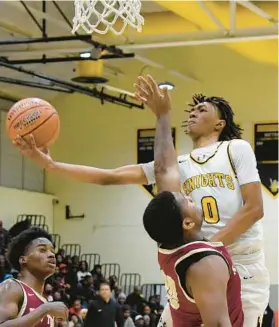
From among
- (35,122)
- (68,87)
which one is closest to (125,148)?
(68,87)

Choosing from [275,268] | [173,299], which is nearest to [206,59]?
[275,268]

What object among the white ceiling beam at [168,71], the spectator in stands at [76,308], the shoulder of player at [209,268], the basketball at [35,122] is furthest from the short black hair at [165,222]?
the white ceiling beam at [168,71]

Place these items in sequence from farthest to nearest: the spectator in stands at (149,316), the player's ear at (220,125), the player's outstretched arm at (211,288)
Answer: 1. the spectator in stands at (149,316)
2. the player's ear at (220,125)
3. the player's outstretched arm at (211,288)

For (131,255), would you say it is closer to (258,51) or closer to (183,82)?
(183,82)

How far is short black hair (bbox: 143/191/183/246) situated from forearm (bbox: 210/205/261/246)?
76 centimetres

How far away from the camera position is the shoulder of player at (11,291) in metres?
4.25

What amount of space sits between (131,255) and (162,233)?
15143 mm

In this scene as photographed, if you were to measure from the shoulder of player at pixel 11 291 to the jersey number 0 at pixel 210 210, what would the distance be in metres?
1.11

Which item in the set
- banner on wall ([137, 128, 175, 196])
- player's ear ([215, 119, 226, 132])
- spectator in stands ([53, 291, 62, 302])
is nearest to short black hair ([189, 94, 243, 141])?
player's ear ([215, 119, 226, 132])

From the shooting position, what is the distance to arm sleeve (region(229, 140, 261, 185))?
3932 mm

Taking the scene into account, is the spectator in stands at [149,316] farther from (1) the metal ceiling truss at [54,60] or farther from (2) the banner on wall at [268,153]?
(1) the metal ceiling truss at [54,60]

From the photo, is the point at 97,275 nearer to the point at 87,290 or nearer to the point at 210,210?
the point at 87,290

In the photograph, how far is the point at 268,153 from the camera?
664 inches

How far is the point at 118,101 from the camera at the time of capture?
56.7 ft
